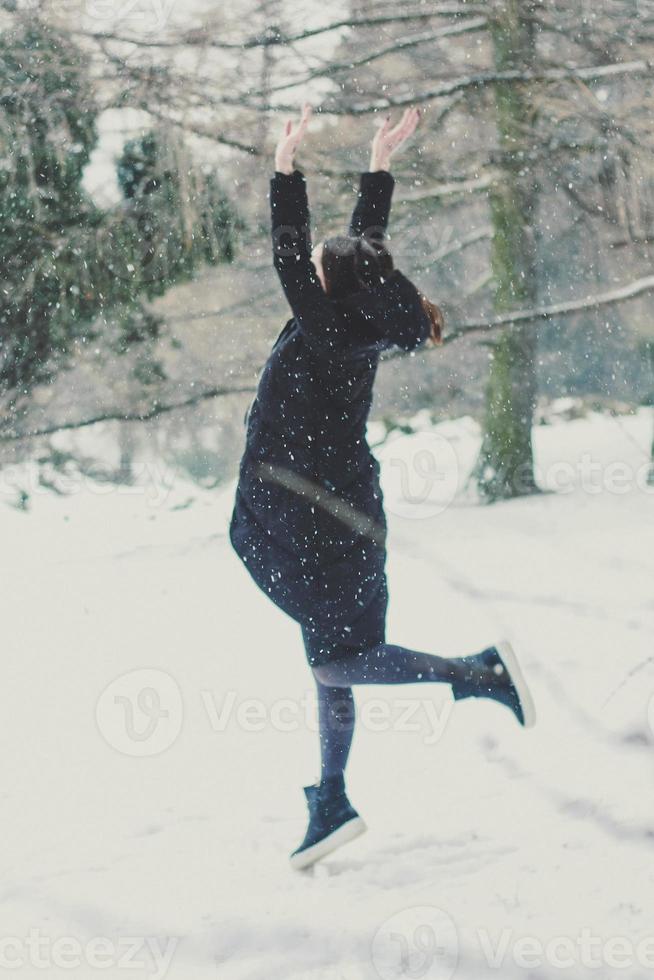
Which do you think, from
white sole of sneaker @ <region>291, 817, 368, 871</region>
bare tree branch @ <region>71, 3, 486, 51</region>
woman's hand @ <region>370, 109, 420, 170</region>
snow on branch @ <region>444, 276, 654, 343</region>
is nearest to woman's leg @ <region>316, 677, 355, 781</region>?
white sole of sneaker @ <region>291, 817, 368, 871</region>

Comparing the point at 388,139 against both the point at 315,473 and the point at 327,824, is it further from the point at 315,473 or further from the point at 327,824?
the point at 327,824

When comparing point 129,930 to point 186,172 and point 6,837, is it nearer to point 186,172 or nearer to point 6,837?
point 6,837

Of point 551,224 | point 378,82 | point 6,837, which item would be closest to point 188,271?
point 378,82

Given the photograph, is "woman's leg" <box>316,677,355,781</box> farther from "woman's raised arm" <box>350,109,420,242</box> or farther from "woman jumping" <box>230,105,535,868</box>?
"woman's raised arm" <box>350,109,420,242</box>

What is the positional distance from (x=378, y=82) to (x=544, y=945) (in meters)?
9.01

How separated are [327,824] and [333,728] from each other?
0.89 feet

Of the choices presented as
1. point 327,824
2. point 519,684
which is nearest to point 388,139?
point 519,684

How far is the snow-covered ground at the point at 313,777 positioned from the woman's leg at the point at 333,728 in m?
0.30

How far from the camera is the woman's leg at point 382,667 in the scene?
108 inches

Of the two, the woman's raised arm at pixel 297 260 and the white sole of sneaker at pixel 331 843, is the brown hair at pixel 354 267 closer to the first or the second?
the woman's raised arm at pixel 297 260

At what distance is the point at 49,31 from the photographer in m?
7.03

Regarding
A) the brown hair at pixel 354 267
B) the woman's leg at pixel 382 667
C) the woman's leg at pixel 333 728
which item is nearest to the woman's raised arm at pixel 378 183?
the brown hair at pixel 354 267

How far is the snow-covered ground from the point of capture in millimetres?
2426

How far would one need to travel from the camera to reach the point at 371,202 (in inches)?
115
